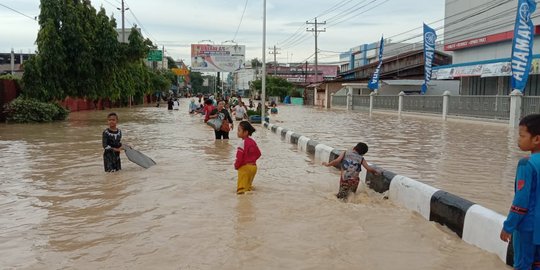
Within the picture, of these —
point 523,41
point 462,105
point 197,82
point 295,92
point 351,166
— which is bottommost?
point 351,166

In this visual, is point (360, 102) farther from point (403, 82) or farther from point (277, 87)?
point (277, 87)

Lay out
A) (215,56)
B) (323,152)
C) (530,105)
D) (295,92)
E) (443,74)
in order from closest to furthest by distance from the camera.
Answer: (323,152) < (530,105) < (443,74) < (215,56) < (295,92)

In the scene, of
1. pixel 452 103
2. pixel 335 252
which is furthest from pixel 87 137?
pixel 452 103

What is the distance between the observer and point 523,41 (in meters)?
20.8

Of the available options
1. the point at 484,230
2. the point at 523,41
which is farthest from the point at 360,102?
the point at 484,230

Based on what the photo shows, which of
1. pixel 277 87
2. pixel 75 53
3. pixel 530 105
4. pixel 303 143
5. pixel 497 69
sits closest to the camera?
pixel 303 143

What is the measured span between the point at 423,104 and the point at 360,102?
13.7 meters

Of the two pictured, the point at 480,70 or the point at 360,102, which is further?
the point at 360,102

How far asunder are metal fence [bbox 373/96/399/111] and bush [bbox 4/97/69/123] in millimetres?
23891

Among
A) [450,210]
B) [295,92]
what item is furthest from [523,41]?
[295,92]

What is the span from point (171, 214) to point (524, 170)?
13.9ft

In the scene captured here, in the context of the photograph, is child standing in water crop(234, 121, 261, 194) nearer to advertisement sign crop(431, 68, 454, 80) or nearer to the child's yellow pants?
the child's yellow pants

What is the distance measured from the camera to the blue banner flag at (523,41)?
20.6m

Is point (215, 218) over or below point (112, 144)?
below
